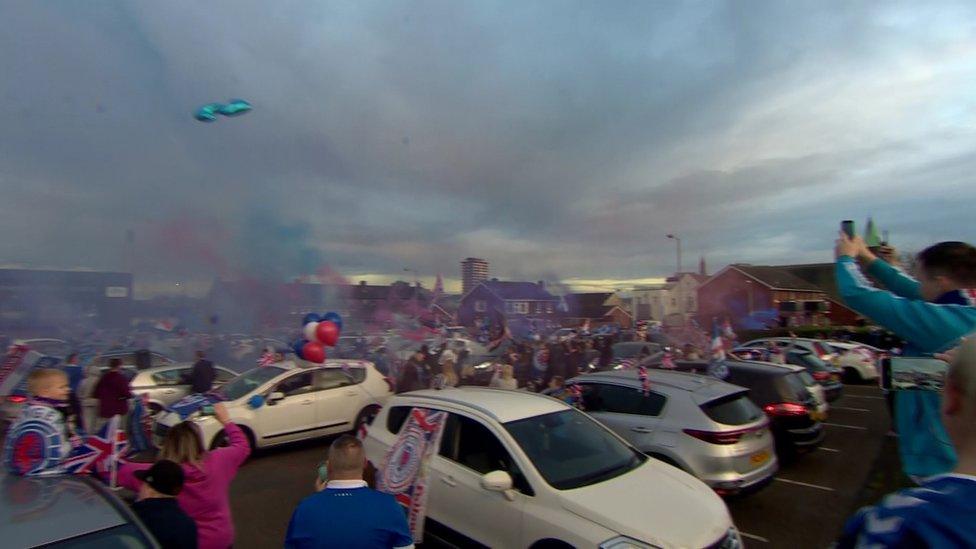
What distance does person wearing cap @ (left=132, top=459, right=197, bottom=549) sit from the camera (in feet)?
8.58

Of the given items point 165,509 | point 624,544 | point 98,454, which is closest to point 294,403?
point 98,454

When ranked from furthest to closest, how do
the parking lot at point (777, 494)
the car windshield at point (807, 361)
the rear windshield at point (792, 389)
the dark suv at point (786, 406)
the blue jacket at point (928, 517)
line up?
the car windshield at point (807, 361), the rear windshield at point (792, 389), the dark suv at point (786, 406), the parking lot at point (777, 494), the blue jacket at point (928, 517)

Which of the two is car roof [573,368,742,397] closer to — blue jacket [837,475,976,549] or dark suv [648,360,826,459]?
dark suv [648,360,826,459]

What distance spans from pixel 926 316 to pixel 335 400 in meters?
8.81

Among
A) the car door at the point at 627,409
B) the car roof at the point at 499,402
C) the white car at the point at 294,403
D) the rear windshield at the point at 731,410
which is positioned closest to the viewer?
the car roof at the point at 499,402

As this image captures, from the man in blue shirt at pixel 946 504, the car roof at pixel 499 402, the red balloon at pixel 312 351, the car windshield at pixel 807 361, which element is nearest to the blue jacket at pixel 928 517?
the man in blue shirt at pixel 946 504

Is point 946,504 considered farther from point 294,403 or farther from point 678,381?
point 294,403

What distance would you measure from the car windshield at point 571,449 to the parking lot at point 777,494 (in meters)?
1.86

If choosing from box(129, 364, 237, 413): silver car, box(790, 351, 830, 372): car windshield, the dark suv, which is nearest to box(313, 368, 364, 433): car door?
box(129, 364, 237, 413): silver car

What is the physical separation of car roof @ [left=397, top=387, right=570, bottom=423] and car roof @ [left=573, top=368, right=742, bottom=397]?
6.22 feet

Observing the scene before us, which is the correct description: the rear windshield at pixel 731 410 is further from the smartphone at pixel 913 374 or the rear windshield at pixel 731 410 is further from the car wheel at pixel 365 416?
the car wheel at pixel 365 416

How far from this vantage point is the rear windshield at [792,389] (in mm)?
7512

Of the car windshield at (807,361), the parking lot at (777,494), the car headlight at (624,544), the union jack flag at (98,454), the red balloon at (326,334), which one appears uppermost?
the red balloon at (326,334)

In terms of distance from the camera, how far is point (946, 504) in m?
1.06
